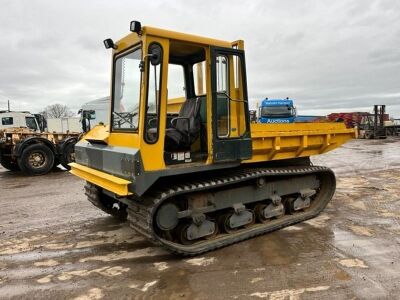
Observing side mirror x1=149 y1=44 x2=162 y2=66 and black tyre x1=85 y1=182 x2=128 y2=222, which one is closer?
side mirror x1=149 y1=44 x2=162 y2=66

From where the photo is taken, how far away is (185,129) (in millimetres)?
5258

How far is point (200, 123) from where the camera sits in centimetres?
541

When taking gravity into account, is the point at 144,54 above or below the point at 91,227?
above

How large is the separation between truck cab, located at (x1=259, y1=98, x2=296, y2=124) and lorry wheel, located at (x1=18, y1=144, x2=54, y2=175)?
32.5ft

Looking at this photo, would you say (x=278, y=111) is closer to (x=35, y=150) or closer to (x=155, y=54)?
(x=35, y=150)

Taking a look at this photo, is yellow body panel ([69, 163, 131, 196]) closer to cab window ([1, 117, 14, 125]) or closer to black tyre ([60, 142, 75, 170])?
black tyre ([60, 142, 75, 170])

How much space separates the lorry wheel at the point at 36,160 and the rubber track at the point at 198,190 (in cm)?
905

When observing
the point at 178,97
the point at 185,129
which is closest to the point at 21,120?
the point at 178,97

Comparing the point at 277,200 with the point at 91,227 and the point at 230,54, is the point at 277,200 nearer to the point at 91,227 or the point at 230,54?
the point at 230,54

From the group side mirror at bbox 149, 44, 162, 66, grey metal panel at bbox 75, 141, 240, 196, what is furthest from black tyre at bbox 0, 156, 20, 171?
side mirror at bbox 149, 44, 162, 66

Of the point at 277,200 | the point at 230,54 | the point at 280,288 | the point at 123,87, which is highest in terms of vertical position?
the point at 230,54

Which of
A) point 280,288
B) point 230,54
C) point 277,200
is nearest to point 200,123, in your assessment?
point 230,54

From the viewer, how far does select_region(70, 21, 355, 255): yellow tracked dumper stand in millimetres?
4602

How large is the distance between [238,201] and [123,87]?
2.33 meters
